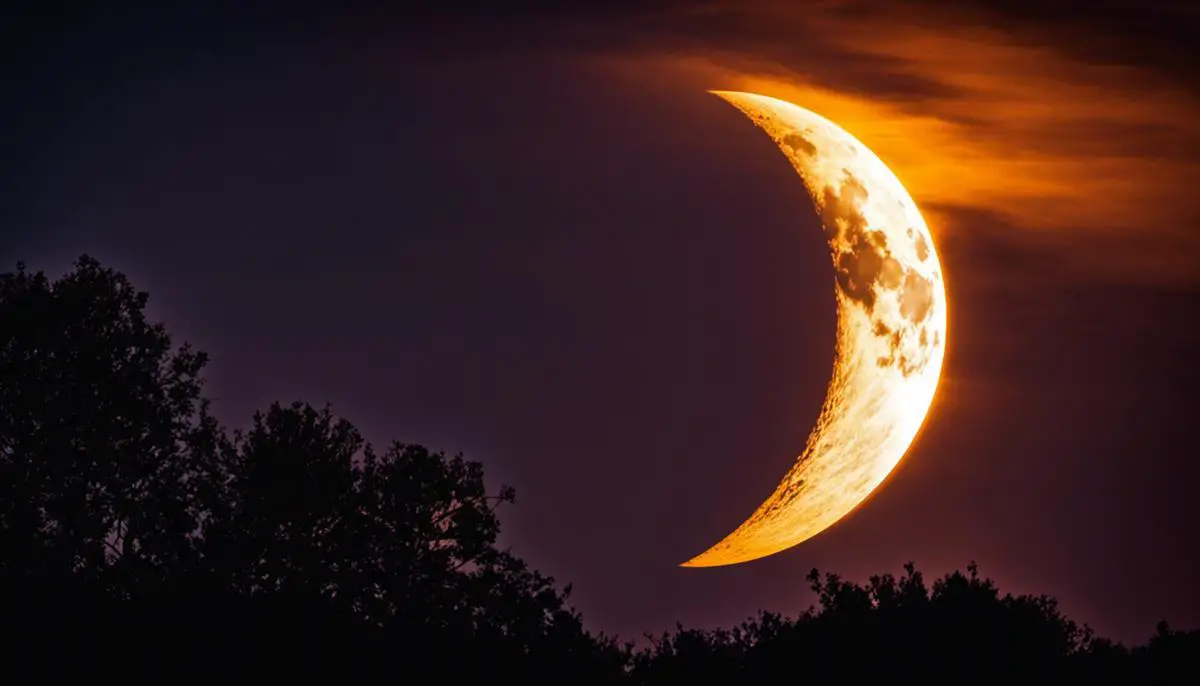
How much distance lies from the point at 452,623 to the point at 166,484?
32.0 ft

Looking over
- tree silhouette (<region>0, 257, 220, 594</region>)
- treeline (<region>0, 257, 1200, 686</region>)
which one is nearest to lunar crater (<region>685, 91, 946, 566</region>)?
treeline (<region>0, 257, 1200, 686</region>)

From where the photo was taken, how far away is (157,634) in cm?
3978

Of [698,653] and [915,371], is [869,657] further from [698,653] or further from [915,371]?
[915,371]

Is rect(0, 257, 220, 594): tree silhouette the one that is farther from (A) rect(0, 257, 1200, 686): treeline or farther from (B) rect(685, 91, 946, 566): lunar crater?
(B) rect(685, 91, 946, 566): lunar crater

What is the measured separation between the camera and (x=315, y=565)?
51250 millimetres

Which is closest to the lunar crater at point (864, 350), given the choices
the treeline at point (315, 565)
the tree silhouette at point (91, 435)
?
the treeline at point (315, 565)

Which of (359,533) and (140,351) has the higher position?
(140,351)

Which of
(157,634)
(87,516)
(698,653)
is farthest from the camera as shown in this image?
(698,653)

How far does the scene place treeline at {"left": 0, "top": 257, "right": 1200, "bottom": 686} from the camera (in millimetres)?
43812

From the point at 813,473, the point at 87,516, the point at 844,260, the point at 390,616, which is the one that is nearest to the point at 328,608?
the point at 390,616

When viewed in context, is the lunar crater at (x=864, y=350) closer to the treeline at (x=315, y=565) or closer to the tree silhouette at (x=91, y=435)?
the treeline at (x=315, y=565)

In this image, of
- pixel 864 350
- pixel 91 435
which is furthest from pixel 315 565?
pixel 864 350

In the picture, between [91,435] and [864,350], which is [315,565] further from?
[864,350]

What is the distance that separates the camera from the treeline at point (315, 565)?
43812mm
